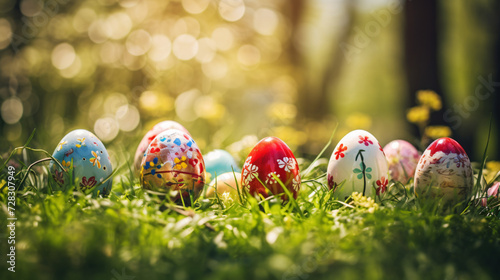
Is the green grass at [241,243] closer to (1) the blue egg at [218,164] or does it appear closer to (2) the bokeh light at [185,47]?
(1) the blue egg at [218,164]

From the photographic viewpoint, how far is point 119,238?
1.37 m

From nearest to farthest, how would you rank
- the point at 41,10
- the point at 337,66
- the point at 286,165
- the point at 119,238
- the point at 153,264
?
the point at 153,264, the point at 119,238, the point at 286,165, the point at 41,10, the point at 337,66

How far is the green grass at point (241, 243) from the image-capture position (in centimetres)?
117

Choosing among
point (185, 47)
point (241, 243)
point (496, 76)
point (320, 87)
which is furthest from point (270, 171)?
point (320, 87)

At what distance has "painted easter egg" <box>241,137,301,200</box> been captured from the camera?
180 centimetres

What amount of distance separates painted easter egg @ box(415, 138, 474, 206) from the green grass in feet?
0.38

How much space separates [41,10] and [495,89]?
4657mm

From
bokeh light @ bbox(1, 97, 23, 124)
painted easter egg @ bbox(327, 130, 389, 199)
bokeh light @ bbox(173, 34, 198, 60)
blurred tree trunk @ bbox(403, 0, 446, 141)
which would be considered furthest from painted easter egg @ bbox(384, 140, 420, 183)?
bokeh light @ bbox(173, 34, 198, 60)

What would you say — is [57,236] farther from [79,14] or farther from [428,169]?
[79,14]

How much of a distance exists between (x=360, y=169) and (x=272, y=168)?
0.42 m

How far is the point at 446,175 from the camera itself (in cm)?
179

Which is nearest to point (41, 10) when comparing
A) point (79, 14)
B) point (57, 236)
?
point (79, 14)

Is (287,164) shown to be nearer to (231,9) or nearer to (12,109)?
(12,109)

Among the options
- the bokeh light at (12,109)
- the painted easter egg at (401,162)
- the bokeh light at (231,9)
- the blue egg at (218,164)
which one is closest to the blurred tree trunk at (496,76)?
the painted easter egg at (401,162)
